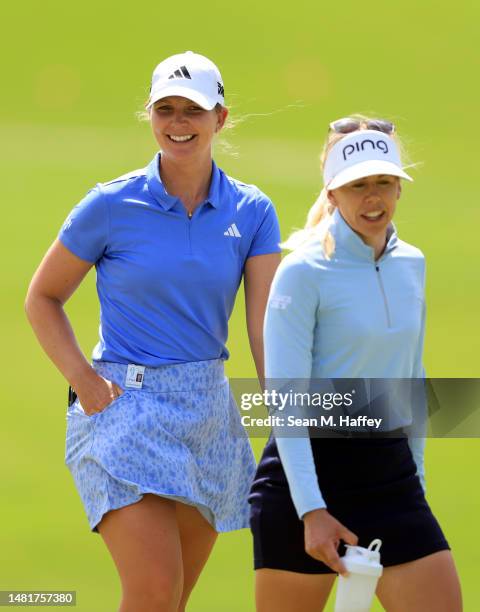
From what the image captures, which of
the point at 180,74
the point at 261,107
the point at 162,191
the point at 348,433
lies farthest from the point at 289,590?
the point at 261,107

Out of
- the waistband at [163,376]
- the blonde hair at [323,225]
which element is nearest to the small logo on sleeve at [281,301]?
the blonde hair at [323,225]

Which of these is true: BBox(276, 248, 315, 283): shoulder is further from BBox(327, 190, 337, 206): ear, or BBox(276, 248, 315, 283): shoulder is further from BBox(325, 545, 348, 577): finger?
BBox(325, 545, 348, 577): finger

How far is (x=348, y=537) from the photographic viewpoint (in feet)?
8.14

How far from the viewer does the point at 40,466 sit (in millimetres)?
4609

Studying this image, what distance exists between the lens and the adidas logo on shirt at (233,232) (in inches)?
120

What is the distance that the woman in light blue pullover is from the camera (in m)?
2.51

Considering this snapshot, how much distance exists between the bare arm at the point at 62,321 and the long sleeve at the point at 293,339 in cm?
57

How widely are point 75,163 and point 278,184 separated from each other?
2.51ft

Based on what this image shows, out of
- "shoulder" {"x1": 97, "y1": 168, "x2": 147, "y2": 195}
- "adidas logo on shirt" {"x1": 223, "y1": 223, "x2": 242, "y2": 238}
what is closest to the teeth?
"shoulder" {"x1": 97, "y1": 168, "x2": 147, "y2": 195}

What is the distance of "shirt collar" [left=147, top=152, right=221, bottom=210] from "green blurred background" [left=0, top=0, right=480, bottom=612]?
1824mm

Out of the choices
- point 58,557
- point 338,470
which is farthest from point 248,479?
point 58,557

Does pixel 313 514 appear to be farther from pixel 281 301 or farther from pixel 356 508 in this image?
pixel 281 301

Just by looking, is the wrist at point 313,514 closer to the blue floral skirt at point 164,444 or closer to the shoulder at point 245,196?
the blue floral skirt at point 164,444

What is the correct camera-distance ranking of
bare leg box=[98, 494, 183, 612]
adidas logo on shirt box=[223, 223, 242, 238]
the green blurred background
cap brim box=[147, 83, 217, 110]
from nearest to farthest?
bare leg box=[98, 494, 183, 612] → cap brim box=[147, 83, 217, 110] → adidas logo on shirt box=[223, 223, 242, 238] → the green blurred background
